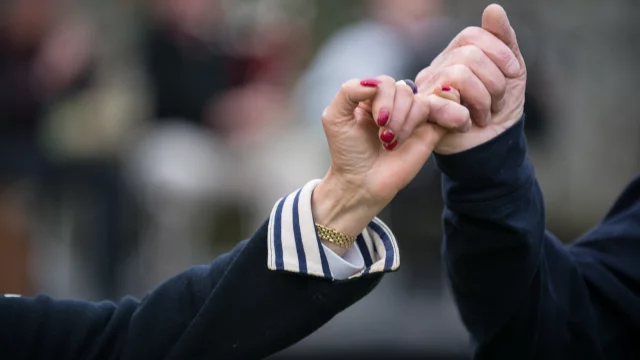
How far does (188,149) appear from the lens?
610 centimetres

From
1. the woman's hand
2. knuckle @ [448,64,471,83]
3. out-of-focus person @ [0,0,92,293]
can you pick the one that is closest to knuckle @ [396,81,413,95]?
the woman's hand

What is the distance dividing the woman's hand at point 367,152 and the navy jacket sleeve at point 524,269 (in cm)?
15

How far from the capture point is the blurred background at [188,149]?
5.68m

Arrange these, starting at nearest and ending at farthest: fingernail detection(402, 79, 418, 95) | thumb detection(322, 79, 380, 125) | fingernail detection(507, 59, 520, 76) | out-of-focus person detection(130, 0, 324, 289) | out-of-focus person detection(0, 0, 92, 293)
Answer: thumb detection(322, 79, 380, 125)
fingernail detection(402, 79, 418, 95)
fingernail detection(507, 59, 520, 76)
out-of-focus person detection(0, 0, 92, 293)
out-of-focus person detection(130, 0, 324, 289)

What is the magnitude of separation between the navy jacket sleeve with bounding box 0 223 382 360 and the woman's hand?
102mm

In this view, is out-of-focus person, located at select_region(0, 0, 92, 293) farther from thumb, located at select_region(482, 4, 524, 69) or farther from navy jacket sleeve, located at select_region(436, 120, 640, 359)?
thumb, located at select_region(482, 4, 524, 69)

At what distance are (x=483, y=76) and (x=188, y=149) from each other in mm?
4192

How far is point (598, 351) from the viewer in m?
2.21

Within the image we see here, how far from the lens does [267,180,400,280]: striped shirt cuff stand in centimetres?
190

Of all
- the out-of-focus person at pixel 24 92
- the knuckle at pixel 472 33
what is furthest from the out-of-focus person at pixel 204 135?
the knuckle at pixel 472 33

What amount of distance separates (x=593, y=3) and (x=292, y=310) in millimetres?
6719

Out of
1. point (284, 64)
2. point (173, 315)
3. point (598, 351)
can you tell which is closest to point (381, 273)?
point (173, 315)

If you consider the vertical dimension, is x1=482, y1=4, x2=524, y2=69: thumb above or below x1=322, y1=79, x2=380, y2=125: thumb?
above

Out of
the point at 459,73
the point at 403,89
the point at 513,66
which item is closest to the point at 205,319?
the point at 403,89
